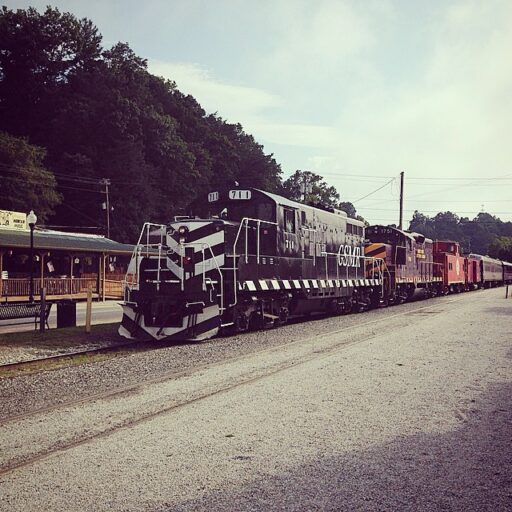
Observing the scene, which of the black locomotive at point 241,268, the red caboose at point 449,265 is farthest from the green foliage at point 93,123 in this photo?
the black locomotive at point 241,268

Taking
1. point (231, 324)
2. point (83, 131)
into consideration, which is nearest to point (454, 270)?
point (231, 324)

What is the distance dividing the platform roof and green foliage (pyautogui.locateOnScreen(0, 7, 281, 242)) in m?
18.3

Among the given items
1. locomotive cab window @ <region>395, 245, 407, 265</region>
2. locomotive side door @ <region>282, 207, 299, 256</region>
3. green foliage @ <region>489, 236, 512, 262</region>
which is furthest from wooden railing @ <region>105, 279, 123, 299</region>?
green foliage @ <region>489, 236, 512, 262</region>

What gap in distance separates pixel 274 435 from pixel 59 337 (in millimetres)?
9262

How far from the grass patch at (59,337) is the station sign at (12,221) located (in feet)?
58.9

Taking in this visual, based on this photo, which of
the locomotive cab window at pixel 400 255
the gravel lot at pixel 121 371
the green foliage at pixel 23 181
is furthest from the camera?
the green foliage at pixel 23 181

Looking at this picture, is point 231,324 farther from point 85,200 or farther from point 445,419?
point 85,200

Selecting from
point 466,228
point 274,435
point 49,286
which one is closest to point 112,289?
point 49,286

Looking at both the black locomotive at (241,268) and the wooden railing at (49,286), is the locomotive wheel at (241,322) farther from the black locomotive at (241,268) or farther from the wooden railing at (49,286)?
the wooden railing at (49,286)

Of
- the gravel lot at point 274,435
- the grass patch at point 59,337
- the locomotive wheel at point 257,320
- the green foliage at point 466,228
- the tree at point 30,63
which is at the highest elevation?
the tree at point 30,63

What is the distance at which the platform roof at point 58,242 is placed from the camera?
85.1 ft

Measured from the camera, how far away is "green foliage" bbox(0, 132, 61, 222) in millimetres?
40688

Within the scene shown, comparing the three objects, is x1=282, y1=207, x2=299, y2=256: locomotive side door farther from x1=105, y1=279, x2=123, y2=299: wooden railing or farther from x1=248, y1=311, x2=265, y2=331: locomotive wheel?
x1=105, y1=279, x2=123, y2=299: wooden railing

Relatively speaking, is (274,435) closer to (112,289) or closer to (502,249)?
(112,289)
